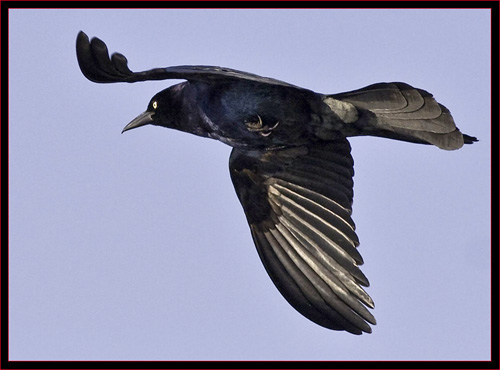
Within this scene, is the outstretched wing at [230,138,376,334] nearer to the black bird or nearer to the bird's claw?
the black bird

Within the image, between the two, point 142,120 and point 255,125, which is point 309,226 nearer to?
point 255,125

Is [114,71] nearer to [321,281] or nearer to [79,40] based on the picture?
[79,40]

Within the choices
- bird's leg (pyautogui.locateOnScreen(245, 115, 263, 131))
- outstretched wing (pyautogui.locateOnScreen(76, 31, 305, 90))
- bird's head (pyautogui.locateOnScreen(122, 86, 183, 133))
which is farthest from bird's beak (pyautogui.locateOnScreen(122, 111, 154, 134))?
outstretched wing (pyautogui.locateOnScreen(76, 31, 305, 90))

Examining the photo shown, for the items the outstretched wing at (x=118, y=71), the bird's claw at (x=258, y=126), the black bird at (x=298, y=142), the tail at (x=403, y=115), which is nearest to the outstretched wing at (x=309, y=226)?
the black bird at (x=298, y=142)

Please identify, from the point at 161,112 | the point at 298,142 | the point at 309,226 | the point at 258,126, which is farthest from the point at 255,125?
the point at 309,226

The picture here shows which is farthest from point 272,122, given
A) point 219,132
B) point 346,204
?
point 346,204

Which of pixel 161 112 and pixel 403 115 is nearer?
pixel 403 115
